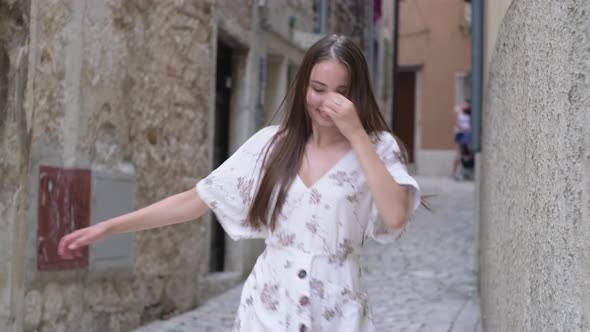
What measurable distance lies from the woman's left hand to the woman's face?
0.06 meters

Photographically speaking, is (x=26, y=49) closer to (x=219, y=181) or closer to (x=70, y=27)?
(x=70, y=27)

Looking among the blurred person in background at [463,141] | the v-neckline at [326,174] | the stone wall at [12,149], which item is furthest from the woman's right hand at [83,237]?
the blurred person in background at [463,141]

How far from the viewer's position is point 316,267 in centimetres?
215

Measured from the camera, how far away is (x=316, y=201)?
7.13 ft

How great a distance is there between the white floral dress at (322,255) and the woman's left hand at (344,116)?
15 cm

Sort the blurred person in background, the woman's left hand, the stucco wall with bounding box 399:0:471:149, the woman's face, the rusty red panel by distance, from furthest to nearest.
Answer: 1. the stucco wall with bounding box 399:0:471:149
2. the blurred person in background
3. the rusty red panel
4. the woman's face
5. the woman's left hand

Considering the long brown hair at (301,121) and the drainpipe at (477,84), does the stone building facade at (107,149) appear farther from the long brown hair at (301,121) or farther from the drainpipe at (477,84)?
the long brown hair at (301,121)

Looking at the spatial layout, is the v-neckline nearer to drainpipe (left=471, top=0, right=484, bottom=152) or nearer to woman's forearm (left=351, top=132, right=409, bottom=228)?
woman's forearm (left=351, top=132, right=409, bottom=228)

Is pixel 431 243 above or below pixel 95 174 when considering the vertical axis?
below

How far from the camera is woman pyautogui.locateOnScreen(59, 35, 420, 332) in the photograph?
212cm

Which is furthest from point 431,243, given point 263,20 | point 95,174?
point 95,174

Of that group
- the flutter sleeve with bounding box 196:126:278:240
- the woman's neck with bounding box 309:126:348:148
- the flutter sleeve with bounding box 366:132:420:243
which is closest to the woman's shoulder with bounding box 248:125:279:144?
the flutter sleeve with bounding box 196:126:278:240

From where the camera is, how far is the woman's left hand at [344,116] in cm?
205

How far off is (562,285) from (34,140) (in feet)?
10.9
